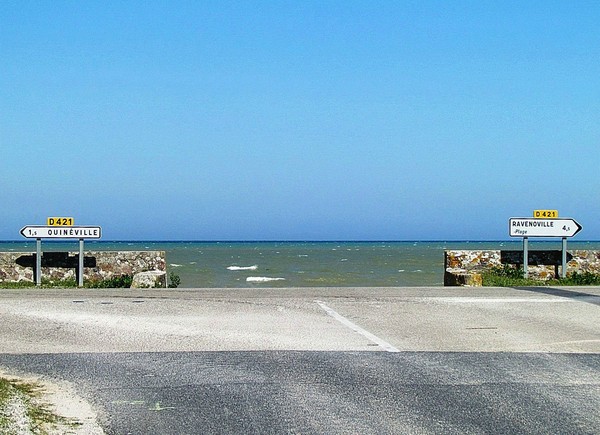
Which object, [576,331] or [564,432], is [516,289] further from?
[564,432]

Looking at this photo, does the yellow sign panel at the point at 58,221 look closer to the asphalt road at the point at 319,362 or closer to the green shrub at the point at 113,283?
the green shrub at the point at 113,283

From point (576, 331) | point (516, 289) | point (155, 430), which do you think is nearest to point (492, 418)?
point (155, 430)

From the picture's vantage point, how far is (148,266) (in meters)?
22.5

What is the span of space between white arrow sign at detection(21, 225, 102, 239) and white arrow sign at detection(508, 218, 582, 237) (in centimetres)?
1106

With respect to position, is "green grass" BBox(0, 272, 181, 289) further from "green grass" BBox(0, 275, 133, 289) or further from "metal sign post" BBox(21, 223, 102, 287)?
"metal sign post" BBox(21, 223, 102, 287)

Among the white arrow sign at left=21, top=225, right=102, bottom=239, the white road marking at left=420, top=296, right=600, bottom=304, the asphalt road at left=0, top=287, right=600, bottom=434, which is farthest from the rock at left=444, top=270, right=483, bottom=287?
the white arrow sign at left=21, top=225, right=102, bottom=239

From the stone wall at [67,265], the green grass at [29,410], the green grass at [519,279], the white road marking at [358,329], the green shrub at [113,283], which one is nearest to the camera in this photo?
the green grass at [29,410]

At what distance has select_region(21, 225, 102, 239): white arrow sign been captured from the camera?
836 inches

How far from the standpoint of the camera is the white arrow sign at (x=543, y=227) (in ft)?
73.6

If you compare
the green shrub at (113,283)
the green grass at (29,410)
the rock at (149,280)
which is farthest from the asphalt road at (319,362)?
the green shrub at (113,283)

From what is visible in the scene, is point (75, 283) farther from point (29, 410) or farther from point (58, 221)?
point (29, 410)

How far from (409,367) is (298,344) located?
1913 mm

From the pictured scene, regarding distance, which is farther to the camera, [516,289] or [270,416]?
[516,289]

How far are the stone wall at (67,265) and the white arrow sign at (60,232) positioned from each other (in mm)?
677
